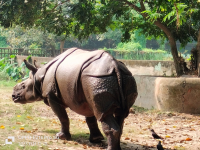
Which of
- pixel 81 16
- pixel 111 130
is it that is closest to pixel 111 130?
pixel 111 130

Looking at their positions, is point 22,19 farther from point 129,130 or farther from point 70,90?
point 70,90

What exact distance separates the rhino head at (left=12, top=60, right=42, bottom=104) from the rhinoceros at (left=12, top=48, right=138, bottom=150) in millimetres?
209

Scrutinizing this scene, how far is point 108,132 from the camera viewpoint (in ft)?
15.0

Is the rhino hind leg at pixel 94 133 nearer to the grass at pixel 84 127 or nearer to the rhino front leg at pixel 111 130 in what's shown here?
the grass at pixel 84 127

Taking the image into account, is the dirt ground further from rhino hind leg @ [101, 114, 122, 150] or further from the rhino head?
rhino hind leg @ [101, 114, 122, 150]

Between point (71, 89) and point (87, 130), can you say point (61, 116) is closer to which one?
point (71, 89)

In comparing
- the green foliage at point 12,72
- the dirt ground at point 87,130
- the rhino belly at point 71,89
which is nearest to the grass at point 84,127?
the dirt ground at point 87,130

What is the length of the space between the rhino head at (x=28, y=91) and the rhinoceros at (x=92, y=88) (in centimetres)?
Result: 21

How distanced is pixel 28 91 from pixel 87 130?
1.57 metres

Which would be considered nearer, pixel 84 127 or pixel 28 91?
pixel 28 91

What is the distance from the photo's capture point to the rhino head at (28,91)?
6.10 m

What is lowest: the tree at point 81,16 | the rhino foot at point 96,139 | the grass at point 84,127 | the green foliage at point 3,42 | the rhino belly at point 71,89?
the green foliage at point 3,42

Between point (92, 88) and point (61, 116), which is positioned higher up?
point (92, 88)

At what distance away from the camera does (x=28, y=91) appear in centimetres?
622
